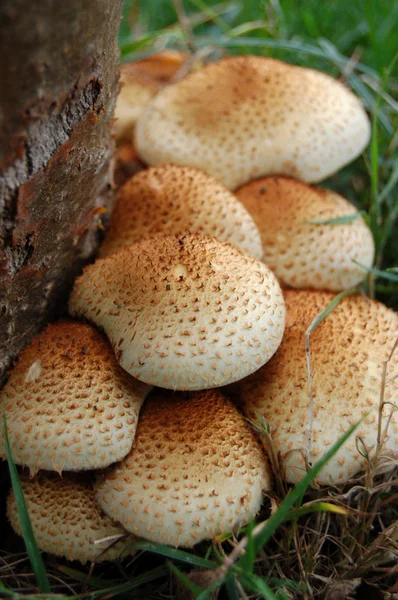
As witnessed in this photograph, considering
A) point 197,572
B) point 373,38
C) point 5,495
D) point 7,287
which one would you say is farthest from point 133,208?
point 373,38

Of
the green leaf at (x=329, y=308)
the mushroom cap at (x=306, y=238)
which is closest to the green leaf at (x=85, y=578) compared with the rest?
the green leaf at (x=329, y=308)

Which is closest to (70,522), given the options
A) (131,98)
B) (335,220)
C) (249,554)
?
(249,554)

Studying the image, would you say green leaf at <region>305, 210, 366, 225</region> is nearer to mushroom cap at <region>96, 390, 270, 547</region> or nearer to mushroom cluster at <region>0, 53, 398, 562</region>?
mushroom cluster at <region>0, 53, 398, 562</region>

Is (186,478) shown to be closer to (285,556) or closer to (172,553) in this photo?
(172,553)

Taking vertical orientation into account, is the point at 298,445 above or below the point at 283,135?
below

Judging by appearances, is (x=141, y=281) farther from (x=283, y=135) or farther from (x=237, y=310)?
(x=283, y=135)

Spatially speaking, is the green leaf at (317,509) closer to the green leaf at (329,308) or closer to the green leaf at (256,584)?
the green leaf at (256,584)

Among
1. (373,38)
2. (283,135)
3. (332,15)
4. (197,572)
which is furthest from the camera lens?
(332,15)
